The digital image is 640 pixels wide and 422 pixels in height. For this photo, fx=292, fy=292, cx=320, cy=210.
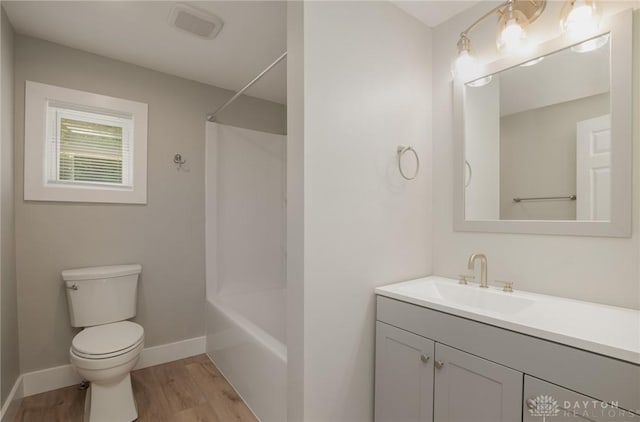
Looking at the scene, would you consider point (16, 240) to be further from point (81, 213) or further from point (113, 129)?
point (113, 129)

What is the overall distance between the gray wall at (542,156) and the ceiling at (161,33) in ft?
4.73

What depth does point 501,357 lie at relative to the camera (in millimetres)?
1038

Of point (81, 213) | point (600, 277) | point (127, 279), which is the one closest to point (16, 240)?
point (81, 213)

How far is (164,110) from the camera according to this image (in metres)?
2.35

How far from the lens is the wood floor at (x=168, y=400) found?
5.69 ft

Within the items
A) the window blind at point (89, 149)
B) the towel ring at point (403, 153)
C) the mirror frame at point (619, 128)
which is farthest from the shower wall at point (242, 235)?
the mirror frame at point (619, 128)

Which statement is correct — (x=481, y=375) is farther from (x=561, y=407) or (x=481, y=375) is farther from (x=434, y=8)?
(x=434, y=8)

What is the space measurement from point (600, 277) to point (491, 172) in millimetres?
663

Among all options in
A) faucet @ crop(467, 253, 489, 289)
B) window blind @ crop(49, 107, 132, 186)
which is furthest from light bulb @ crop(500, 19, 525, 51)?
window blind @ crop(49, 107, 132, 186)

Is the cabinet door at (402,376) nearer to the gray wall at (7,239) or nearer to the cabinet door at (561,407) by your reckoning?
the cabinet door at (561,407)

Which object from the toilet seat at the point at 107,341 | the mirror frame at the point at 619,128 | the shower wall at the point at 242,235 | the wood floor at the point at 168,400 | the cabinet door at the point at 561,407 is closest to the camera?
the cabinet door at the point at 561,407

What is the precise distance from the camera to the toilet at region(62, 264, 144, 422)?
160 centimetres

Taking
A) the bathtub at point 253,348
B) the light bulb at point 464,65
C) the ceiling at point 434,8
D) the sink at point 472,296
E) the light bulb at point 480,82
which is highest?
the ceiling at point 434,8

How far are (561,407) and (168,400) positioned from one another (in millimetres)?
2079
